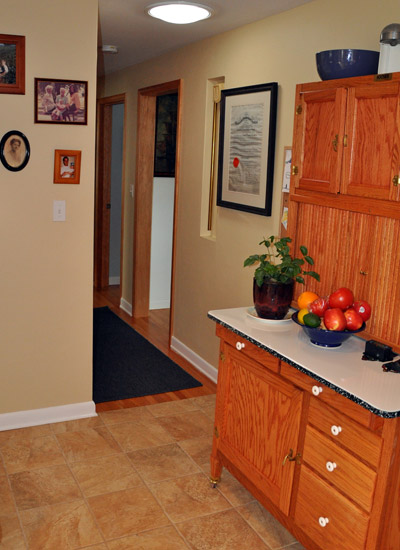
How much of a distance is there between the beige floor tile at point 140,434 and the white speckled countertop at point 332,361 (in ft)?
3.25

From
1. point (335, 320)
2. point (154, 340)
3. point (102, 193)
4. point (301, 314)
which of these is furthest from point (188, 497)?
point (102, 193)

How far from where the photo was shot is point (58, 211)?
3359 mm

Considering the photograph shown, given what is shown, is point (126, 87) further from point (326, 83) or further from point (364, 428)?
point (364, 428)

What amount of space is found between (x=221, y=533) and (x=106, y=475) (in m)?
0.71

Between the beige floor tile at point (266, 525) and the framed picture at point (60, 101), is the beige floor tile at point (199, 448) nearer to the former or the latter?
the beige floor tile at point (266, 525)

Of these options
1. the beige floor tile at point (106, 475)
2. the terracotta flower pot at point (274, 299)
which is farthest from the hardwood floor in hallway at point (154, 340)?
the terracotta flower pot at point (274, 299)

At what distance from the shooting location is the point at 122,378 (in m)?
4.26

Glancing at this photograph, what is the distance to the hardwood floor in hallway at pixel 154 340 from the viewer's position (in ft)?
12.8

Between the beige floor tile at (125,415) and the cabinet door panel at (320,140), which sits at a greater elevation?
the cabinet door panel at (320,140)

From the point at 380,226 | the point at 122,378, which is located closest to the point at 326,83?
the point at 380,226

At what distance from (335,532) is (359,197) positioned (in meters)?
1.27

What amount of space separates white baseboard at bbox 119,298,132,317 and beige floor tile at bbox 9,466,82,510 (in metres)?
2.93

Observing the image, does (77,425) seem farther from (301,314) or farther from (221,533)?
(301,314)

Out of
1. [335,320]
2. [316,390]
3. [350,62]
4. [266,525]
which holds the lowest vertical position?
[266,525]
